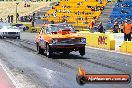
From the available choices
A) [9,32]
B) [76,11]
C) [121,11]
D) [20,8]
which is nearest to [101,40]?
[9,32]

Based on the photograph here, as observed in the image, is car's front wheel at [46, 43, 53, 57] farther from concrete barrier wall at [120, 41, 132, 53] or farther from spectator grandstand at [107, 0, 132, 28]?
spectator grandstand at [107, 0, 132, 28]

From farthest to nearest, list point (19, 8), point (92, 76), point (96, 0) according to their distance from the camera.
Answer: point (19, 8), point (96, 0), point (92, 76)

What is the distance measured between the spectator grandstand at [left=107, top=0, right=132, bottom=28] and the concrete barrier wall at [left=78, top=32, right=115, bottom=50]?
23.2 m

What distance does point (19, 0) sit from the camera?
8975 centimetres

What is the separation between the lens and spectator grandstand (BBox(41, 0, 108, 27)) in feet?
193

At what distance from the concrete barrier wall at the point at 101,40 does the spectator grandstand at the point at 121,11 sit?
23193mm

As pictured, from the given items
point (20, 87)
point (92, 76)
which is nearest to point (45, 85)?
point (20, 87)

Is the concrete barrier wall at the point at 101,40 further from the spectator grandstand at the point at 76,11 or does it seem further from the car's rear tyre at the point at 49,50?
the spectator grandstand at the point at 76,11

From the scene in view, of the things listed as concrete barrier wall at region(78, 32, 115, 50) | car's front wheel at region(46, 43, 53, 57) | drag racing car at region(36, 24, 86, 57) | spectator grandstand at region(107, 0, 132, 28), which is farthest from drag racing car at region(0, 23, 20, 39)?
car's front wheel at region(46, 43, 53, 57)

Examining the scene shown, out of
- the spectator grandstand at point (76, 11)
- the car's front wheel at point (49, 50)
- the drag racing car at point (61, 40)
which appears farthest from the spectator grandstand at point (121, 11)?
the car's front wheel at point (49, 50)

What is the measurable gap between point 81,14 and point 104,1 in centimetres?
509

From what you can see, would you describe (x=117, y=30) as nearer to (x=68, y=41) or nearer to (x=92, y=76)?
(x=68, y=41)

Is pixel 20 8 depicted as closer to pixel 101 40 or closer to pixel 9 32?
pixel 9 32

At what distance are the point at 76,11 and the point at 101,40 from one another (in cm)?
3556
